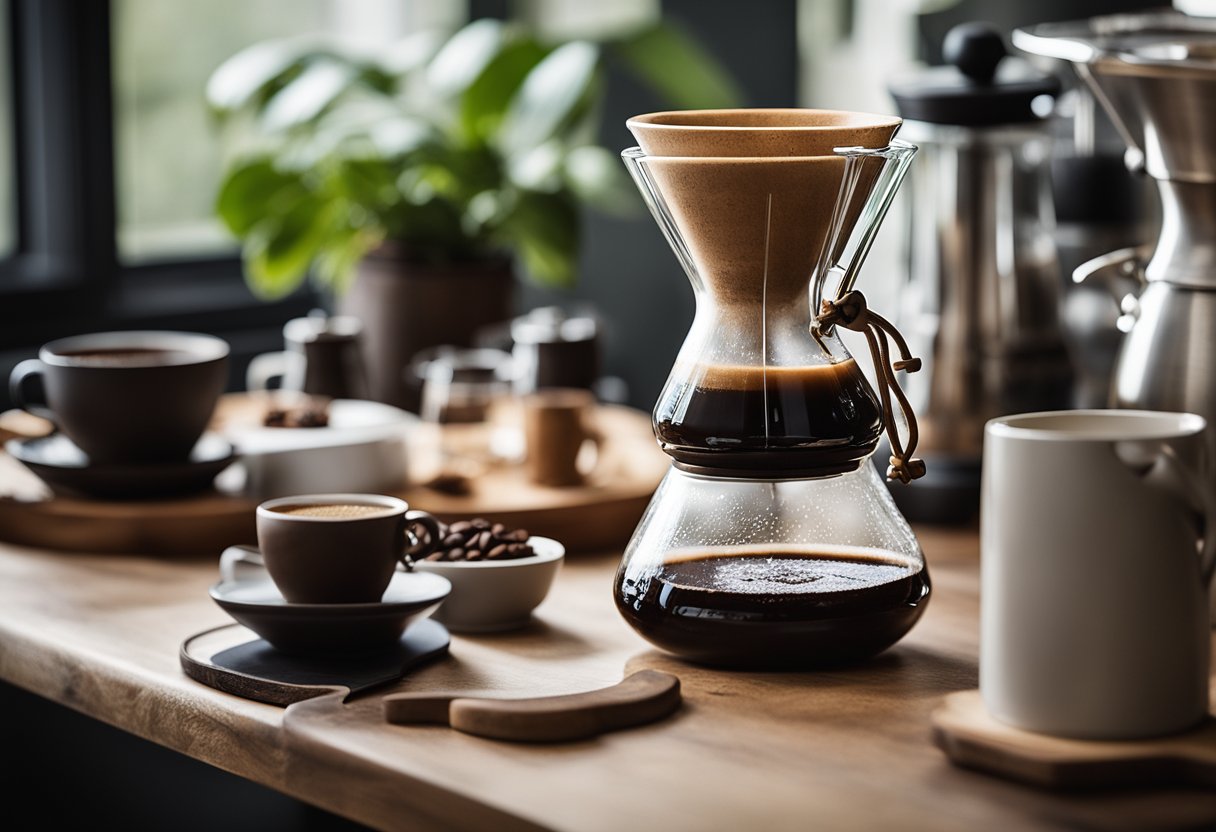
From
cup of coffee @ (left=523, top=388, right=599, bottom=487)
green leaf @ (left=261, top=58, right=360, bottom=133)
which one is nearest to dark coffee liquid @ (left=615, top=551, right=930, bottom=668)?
cup of coffee @ (left=523, top=388, right=599, bottom=487)

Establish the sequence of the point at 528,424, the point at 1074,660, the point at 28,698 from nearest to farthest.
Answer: the point at 1074,660
the point at 528,424
the point at 28,698

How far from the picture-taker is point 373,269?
6.28 ft

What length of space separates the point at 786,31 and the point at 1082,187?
0.83m

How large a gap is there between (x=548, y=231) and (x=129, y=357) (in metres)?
0.75

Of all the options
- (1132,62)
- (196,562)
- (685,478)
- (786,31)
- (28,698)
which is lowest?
(28,698)

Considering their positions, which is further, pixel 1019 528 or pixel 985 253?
pixel 985 253

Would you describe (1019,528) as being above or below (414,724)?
above

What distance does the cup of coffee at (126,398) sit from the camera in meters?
1.27

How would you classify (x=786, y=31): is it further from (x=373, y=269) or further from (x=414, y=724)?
(x=414, y=724)

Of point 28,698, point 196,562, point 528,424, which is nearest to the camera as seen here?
point 196,562

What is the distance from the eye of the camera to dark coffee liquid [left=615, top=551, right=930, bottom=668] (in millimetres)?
872

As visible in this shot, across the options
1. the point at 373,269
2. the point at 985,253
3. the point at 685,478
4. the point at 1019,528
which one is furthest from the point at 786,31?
the point at 1019,528

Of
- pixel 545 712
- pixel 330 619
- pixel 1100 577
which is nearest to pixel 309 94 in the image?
pixel 330 619

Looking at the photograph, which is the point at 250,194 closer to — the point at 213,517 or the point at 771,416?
the point at 213,517
